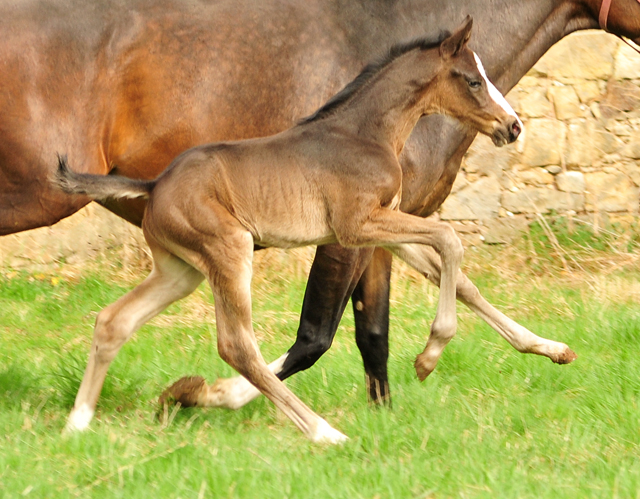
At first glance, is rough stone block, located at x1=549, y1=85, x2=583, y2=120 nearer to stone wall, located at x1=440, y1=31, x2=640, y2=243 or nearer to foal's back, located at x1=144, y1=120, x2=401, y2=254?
stone wall, located at x1=440, y1=31, x2=640, y2=243

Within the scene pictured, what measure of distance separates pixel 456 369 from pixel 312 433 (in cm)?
136

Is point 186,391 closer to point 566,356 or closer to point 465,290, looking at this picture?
point 465,290

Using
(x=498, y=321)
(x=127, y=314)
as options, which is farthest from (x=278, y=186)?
(x=498, y=321)

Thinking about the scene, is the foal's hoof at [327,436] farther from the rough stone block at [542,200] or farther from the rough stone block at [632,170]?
the rough stone block at [632,170]

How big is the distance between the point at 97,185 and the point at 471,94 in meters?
1.51

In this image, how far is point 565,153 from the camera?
24.4 feet

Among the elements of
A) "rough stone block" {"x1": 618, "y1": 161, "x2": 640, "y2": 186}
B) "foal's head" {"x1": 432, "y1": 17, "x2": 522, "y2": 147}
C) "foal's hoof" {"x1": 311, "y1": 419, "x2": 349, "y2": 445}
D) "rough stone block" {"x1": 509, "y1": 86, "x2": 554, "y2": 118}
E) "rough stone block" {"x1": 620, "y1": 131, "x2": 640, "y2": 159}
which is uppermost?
"foal's head" {"x1": 432, "y1": 17, "x2": 522, "y2": 147}

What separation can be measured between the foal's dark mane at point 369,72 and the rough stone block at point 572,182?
4.04 metres

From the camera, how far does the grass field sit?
296 centimetres

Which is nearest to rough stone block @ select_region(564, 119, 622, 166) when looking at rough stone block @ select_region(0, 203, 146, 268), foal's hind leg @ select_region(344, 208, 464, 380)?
rough stone block @ select_region(0, 203, 146, 268)

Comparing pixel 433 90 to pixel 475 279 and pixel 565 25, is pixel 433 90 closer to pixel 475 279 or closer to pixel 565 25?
pixel 565 25

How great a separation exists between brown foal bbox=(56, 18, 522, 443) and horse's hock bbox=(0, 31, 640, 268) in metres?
3.76

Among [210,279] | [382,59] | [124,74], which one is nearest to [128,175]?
[124,74]

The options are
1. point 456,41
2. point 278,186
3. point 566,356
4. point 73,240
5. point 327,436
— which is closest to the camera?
point 327,436
